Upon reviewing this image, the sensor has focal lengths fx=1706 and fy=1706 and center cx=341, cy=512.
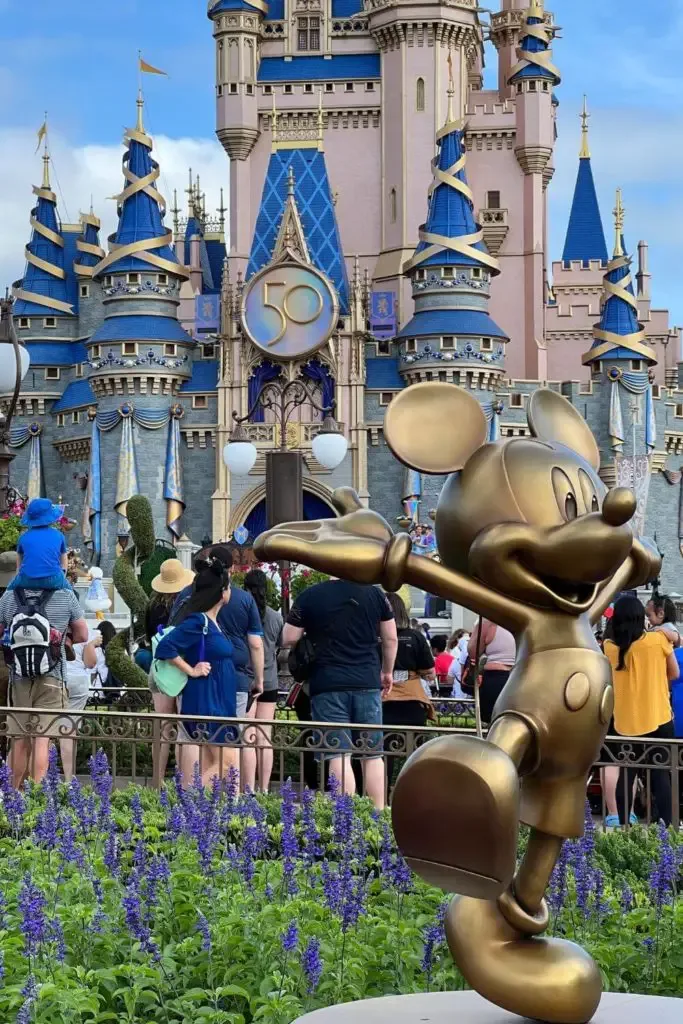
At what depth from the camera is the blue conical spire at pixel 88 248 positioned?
4338 centimetres

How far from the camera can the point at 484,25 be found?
46781 millimetres

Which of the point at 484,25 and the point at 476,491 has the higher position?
the point at 484,25

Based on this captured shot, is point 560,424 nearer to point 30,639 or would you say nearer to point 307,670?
point 307,670

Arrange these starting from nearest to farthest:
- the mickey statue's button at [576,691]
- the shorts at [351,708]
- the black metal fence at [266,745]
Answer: the mickey statue's button at [576,691], the black metal fence at [266,745], the shorts at [351,708]

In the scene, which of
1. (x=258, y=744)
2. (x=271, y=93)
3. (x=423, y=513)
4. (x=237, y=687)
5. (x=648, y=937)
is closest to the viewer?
(x=648, y=937)

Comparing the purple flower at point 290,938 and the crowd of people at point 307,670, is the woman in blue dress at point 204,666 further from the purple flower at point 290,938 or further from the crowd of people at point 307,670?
the purple flower at point 290,938

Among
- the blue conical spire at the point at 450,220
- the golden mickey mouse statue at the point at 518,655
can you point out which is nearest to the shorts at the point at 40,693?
the golden mickey mouse statue at the point at 518,655

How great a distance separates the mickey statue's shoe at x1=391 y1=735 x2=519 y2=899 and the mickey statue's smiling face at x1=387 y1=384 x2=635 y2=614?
0.35 metres

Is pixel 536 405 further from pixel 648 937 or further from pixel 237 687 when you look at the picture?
pixel 237 687

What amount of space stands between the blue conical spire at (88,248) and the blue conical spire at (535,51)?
11.6 metres

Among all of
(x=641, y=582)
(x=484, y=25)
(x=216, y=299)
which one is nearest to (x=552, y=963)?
(x=641, y=582)

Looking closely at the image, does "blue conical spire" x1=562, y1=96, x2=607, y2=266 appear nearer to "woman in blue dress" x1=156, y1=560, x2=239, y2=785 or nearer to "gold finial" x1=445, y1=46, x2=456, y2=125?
"gold finial" x1=445, y1=46, x2=456, y2=125

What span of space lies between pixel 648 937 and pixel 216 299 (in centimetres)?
3980

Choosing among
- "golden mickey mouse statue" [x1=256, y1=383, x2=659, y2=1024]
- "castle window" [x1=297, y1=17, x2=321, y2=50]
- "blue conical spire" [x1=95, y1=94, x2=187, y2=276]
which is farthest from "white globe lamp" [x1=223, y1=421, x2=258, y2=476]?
"castle window" [x1=297, y1=17, x2=321, y2=50]
